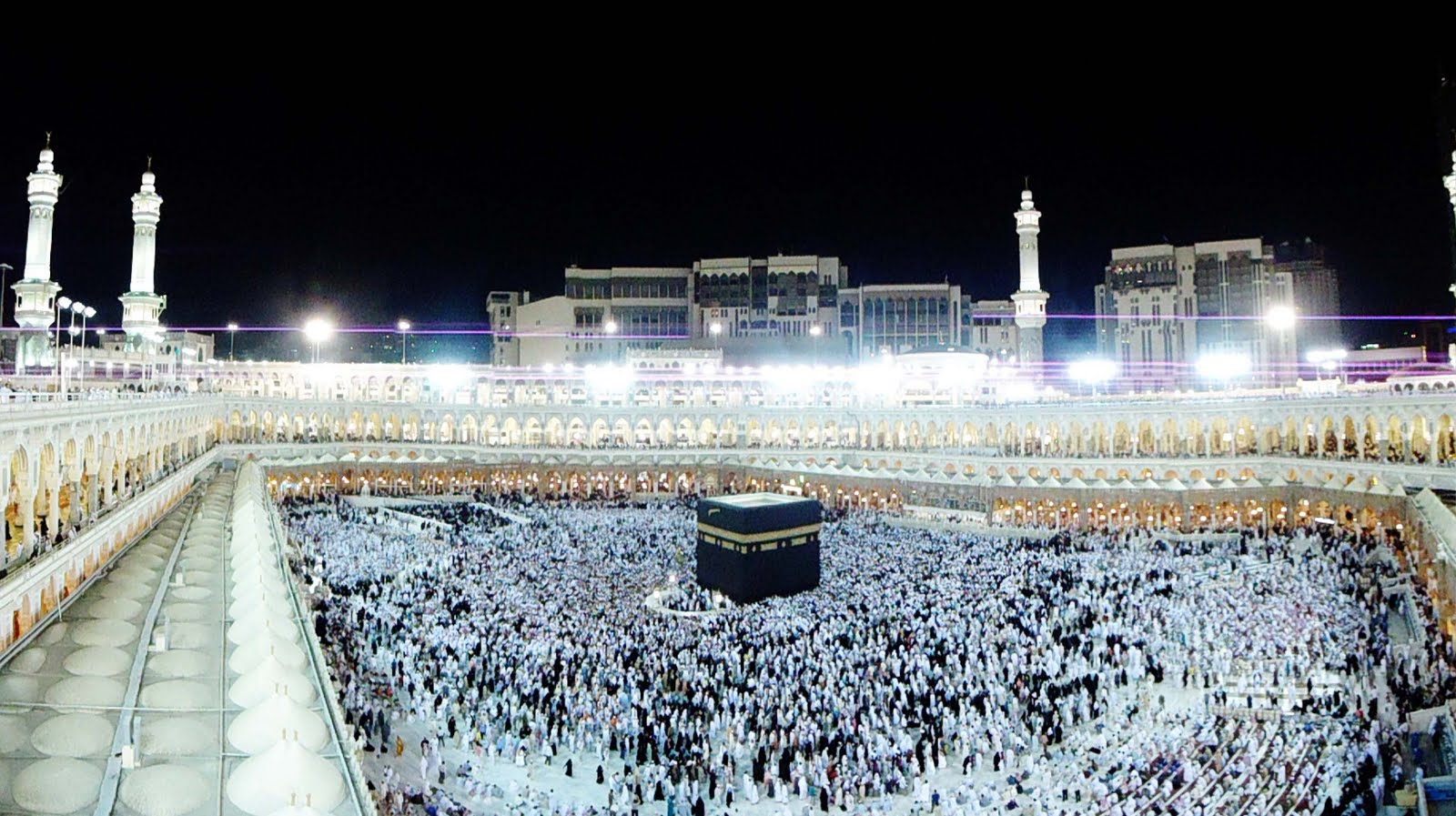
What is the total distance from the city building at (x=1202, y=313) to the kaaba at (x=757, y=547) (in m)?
42.7

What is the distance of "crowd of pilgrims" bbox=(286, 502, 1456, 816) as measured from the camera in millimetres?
11719

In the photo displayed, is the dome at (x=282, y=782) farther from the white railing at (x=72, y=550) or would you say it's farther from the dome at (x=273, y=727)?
the white railing at (x=72, y=550)

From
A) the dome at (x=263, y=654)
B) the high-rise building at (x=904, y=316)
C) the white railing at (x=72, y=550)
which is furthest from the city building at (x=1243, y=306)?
the dome at (x=263, y=654)

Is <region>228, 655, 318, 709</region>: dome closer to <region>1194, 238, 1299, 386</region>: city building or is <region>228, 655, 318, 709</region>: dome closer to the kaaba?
the kaaba

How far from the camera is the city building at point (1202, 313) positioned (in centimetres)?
6034

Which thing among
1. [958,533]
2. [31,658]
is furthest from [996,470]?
[31,658]

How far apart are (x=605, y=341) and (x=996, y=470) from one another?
33.1 meters

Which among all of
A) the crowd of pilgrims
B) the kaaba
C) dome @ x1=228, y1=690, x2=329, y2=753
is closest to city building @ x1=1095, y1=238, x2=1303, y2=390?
the crowd of pilgrims

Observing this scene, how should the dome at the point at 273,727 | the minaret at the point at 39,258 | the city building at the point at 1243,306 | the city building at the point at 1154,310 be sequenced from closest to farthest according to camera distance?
1. the dome at the point at 273,727
2. the minaret at the point at 39,258
3. the city building at the point at 1243,306
4. the city building at the point at 1154,310

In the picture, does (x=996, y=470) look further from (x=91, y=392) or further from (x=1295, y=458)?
(x=91, y=392)

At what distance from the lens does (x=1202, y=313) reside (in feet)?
205

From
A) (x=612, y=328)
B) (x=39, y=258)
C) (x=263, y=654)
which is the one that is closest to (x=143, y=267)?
(x=39, y=258)

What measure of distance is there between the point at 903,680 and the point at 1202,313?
56.4 metres

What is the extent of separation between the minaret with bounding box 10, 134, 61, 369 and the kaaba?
30.7m
